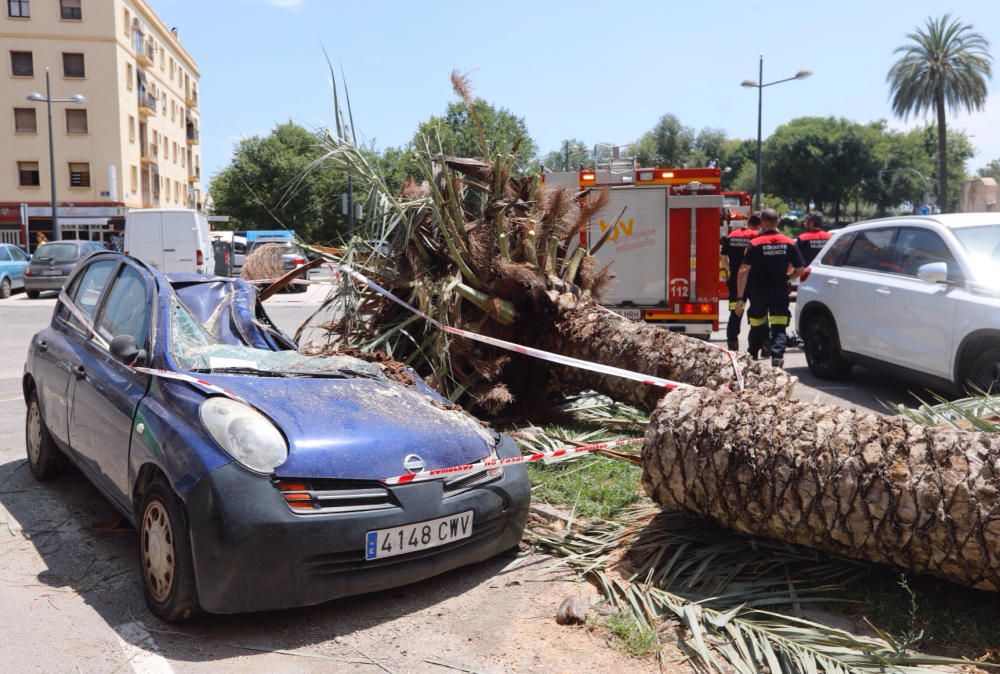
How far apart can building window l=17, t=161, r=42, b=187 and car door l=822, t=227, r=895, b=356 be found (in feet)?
152

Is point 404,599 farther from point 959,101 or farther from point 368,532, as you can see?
point 959,101

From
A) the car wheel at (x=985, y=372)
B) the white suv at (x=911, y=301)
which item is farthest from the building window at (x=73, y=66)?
the car wheel at (x=985, y=372)

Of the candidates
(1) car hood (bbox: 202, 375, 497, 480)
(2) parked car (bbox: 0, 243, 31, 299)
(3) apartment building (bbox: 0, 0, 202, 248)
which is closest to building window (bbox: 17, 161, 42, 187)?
(3) apartment building (bbox: 0, 0, 202, 248)

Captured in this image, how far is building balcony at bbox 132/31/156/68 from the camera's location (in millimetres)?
51078

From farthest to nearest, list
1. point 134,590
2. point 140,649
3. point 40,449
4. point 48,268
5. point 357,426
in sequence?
point 48,268, point 40,449, point 134,590, point 357,426, point 140,649

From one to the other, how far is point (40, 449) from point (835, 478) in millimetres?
4834

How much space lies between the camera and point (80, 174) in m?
46.7

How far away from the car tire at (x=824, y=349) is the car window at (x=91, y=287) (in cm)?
716

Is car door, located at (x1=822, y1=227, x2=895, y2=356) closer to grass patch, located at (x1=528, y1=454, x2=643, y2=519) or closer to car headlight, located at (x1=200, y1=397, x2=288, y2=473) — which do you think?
grass patch, located at (x1=528, y1=454, x2=643, y2=519)

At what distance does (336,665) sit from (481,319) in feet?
11.7

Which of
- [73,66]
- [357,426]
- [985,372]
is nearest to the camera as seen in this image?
[357,426]

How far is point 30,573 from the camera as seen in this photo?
424cm

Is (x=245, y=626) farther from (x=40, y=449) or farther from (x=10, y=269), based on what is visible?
(x=10, y=269)

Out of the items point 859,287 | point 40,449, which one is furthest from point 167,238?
point 859,287
